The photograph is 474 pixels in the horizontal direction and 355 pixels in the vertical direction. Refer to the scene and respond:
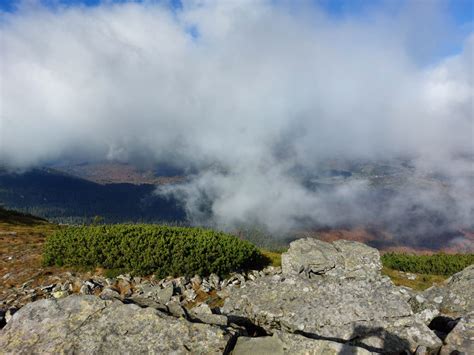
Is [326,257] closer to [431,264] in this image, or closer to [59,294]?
[59,294]

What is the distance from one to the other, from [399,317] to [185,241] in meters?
12.6

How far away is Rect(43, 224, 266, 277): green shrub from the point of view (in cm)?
1831

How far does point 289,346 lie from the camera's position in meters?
7.27

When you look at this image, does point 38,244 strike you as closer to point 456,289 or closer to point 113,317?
point 113,317

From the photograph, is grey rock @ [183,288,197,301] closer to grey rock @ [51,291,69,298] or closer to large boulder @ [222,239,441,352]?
large boulder @ [222,239,441,352]

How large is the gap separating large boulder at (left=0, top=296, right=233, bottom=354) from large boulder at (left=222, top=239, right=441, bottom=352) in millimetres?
3264

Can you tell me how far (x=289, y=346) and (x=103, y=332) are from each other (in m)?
4.11

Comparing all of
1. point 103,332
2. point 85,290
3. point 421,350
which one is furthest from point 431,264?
point 103,332

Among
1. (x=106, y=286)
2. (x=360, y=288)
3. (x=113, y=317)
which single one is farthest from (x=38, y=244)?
(x=360, y=288)

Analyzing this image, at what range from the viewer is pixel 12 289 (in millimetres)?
16953

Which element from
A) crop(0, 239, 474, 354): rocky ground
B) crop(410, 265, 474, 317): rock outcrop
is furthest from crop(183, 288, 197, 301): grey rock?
crop(410, 265, 474, 317): rock outcrop

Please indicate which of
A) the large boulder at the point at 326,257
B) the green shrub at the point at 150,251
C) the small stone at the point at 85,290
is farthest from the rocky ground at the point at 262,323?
→ the large boulder at the point at 326,257

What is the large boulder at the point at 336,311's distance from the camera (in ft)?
29.3

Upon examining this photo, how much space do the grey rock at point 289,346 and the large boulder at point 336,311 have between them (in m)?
1.96
